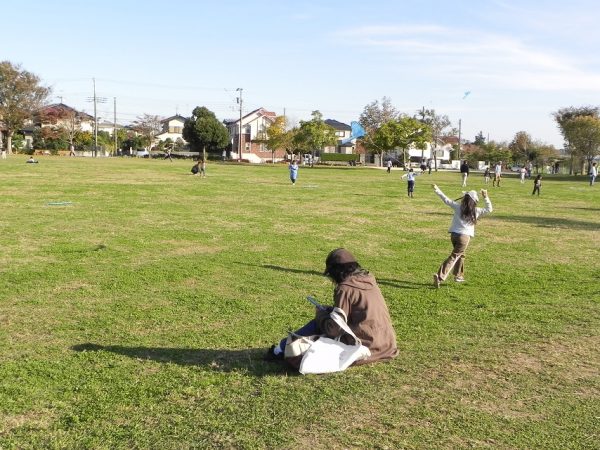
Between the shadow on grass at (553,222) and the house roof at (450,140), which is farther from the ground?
the house roof at (450,140)

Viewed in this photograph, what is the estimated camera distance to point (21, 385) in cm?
518

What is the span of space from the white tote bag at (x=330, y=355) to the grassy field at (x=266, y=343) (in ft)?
0.35

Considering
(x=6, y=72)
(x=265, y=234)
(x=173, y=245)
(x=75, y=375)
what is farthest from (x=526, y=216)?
(x=6, y=72)

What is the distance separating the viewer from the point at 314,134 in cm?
6619

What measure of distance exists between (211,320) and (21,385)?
2.60 metres

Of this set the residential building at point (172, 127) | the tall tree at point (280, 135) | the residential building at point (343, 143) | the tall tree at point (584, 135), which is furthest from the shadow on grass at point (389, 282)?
the residential building at point (172, 127)

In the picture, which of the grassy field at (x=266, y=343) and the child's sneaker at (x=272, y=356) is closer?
the grassy field at (x=266, y=343)

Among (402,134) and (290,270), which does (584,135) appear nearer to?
(402,134)

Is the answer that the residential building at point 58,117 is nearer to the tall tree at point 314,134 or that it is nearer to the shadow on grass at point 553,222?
the tall tree at point 314,134

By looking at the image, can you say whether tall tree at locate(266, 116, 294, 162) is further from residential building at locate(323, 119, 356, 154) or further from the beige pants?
the beige pants

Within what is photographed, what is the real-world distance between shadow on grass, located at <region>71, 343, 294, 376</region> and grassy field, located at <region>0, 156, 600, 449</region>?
28 millimetres

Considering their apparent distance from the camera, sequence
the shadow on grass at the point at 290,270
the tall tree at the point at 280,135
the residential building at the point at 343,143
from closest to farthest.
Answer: the shadow on grass at the point at 290,270 → the tall tree at the point at 280,135 → the residential building at the point at 343,143

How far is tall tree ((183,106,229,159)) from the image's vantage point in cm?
8300

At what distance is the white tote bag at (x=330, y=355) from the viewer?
5.43 meters
